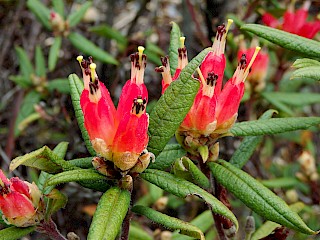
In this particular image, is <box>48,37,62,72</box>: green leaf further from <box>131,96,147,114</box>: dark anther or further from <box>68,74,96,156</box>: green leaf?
<box>131,96,147,114</box>: dark anther

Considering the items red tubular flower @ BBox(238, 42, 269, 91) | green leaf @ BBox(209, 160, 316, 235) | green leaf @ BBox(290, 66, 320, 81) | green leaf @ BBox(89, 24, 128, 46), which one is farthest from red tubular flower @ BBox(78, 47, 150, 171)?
green leaf @ BBox(89, 24, 128, 46)

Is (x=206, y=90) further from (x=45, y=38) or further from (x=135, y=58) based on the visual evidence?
(x=45, y=38)

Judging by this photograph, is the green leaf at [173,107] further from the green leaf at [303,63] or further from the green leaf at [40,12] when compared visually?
the green leaf at [40,12]

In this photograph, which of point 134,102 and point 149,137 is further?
point 149,137

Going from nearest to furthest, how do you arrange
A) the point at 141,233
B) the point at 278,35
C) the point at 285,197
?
the point at 278,35 → the point at 141,233 → the point at 285,197

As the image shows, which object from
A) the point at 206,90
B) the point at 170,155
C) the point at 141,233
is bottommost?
the point at 141,233

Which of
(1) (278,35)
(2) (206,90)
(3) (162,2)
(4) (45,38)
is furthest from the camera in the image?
(3) (162,2)

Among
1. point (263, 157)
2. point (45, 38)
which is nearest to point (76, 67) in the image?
point (45, 38)
